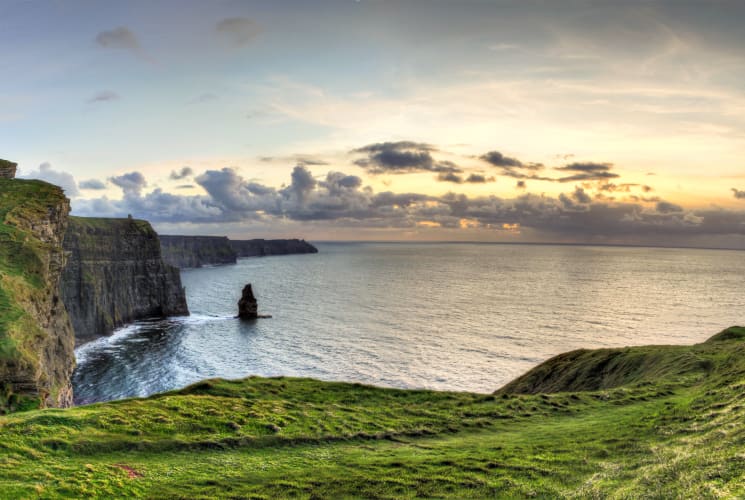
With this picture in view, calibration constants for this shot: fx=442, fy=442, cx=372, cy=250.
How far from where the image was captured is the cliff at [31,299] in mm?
37500

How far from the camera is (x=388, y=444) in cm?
2794

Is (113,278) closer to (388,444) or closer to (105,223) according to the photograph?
(105,223)

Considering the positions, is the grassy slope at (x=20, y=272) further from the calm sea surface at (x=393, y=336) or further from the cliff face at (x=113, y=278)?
the cliff face at (x=113, y=278)

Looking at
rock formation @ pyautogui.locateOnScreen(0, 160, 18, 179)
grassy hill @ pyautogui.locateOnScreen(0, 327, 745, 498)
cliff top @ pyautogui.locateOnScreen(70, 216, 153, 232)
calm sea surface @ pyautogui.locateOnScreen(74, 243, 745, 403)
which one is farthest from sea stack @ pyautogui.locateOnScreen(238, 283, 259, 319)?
grassy hill @ pyautogui.locateOnScreen(0, 327, 745, 498)

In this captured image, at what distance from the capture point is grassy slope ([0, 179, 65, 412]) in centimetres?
3794

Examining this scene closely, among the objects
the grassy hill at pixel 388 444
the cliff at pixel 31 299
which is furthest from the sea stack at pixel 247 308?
the grassy hill at pixel 388 444

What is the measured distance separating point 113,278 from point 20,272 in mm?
76283

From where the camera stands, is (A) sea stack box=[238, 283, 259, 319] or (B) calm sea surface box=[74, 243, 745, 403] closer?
(B) calm sea surface box=[74, 243, 745, 403]

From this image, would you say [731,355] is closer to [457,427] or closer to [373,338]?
[457,427]

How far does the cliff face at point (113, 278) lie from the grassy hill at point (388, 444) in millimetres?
84339

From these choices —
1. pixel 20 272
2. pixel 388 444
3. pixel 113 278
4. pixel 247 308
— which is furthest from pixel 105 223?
pixel 388 444

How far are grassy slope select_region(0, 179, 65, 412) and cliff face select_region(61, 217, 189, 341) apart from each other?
40.2m

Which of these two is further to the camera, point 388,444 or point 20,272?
point 20,272

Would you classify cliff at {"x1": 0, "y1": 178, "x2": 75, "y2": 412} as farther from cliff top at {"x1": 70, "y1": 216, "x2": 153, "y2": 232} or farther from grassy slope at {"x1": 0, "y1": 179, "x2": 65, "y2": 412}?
cliff top at {"x1": 70, "y1": 216, "x2": 153, "y2": 232}
